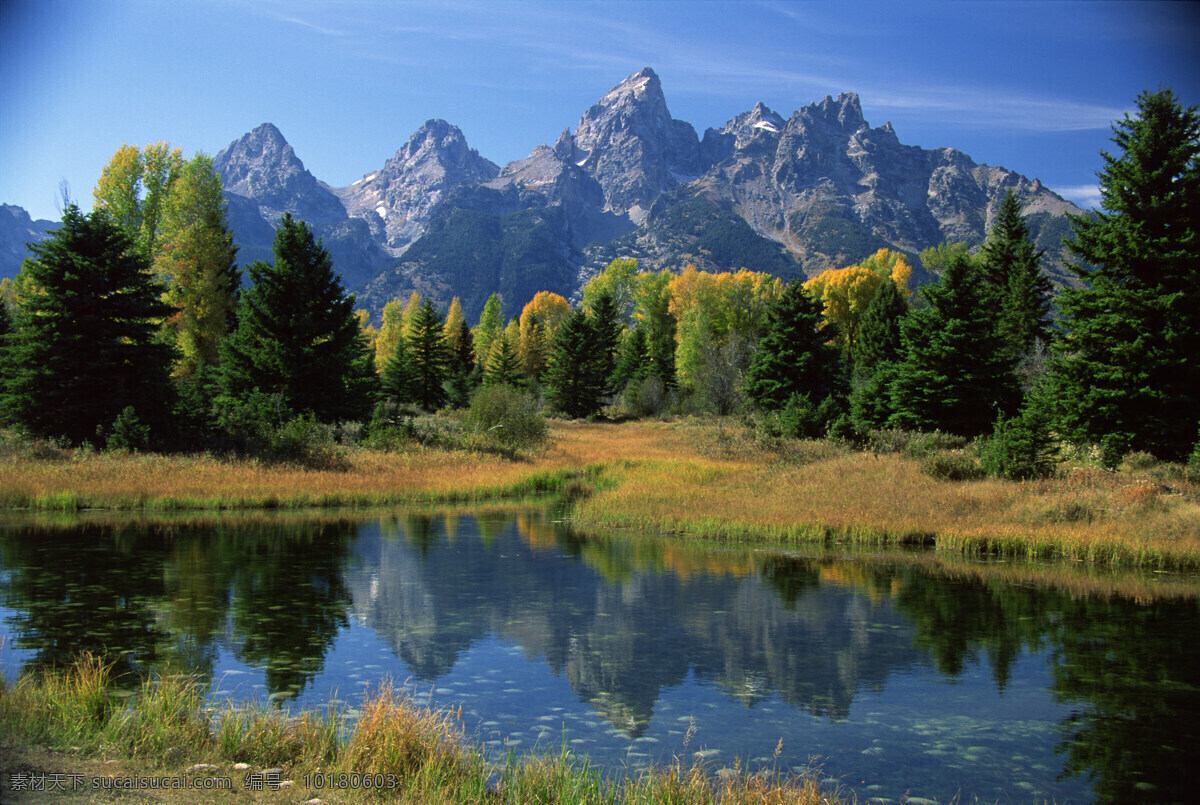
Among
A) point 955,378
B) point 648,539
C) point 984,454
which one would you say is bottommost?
point 648,539

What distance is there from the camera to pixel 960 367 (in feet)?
109

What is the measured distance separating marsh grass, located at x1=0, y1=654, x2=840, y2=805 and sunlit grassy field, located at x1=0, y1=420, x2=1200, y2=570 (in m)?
15.1

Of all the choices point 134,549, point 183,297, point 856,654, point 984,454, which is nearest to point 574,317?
point 183,297

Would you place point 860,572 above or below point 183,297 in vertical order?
below

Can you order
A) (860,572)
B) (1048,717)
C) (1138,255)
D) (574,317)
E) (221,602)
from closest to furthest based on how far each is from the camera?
(1048,717) < (221,602) < (860,572) < (1138,255) < (574,317)

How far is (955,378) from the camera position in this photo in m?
33.3

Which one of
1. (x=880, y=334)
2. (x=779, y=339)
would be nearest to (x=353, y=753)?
(x=779, y=339)

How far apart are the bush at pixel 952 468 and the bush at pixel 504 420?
21682mm

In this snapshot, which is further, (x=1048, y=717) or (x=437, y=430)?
(x=437, y=430)

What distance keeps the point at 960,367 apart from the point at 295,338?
31.6m

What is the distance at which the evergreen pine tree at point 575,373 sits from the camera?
222 ft

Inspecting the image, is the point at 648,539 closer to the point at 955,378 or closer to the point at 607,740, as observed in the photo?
the point at 607,740

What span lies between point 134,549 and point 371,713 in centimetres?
1452

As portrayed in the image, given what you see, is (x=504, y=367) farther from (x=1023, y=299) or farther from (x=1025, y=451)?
(x=1025, y=451)
